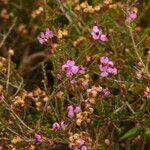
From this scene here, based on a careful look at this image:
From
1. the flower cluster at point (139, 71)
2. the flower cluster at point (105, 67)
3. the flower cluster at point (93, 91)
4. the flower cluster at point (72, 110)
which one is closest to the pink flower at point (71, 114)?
the flower cluster at point (72, 110)

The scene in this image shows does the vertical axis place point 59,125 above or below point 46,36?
below

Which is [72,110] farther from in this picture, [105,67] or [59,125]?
[105,67]

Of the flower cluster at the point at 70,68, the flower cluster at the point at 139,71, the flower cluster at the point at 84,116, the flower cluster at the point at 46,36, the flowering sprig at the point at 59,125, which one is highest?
the flower cluster at the point at 46,36

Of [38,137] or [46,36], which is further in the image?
[46,36]

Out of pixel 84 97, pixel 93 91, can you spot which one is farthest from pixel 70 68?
pixel 84 97

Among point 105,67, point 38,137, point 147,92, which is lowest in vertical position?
point 38,137

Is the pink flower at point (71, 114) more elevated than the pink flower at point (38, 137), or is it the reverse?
the pink flower at point (71, 114)

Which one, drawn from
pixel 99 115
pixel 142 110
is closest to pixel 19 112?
pixel 99 115

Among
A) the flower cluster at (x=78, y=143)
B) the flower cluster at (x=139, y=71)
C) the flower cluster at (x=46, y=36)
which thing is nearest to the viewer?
the flower cluster at (x=78, y=143)

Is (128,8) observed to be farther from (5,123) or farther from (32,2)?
(32,2)

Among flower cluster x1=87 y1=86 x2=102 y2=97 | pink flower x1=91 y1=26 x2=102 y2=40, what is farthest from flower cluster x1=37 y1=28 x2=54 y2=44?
flower cluster x1=87 y1=86 x2=102 y2=97

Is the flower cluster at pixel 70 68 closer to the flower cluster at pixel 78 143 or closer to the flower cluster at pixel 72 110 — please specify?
the flower cluster at pixel 72 110
